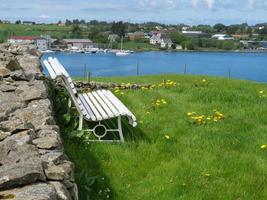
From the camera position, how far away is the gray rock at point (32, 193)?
3.08 metres

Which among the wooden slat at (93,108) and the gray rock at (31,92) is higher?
the gray rock at (31,92)

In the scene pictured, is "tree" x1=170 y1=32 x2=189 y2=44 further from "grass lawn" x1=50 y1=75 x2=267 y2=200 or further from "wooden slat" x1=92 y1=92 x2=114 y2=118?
"wooden slat" x1=92 y1=92 x2=114 y2=118

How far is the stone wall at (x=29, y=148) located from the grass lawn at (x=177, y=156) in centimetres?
89

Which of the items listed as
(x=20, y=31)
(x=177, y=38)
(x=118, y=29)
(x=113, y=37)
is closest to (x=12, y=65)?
(x=20, y=31)

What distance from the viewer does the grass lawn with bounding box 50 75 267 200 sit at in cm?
598

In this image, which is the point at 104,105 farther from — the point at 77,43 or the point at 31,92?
the point at 77,43

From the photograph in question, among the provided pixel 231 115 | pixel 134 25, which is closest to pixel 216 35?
pixel 134 25

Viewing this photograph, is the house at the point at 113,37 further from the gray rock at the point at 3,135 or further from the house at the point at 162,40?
the gray rock at the point at 3,135

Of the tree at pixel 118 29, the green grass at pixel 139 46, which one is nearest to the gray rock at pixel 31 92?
the green grass at pixel 139 46

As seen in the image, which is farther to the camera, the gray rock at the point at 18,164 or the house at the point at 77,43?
the house at the point at 77,43

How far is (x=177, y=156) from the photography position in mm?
7203

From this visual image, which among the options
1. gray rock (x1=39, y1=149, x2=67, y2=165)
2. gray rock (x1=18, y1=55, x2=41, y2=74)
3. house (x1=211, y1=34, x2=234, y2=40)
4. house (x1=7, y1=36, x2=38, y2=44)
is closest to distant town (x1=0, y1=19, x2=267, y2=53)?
house (x1=211, y1=34, x2=234, y2=40)

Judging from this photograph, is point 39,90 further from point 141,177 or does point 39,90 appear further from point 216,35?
point 216,35

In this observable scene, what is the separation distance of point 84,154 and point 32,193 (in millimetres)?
3865
